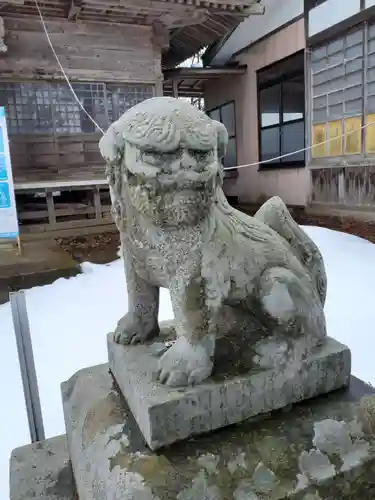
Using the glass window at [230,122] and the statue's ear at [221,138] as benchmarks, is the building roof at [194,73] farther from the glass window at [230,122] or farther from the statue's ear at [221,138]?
the statue's ear at [221,138]

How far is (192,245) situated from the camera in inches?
33.2

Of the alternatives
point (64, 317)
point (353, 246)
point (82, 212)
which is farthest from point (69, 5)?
point (353, 246)

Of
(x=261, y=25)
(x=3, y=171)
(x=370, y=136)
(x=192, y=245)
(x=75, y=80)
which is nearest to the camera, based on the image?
(x=192, y=245)

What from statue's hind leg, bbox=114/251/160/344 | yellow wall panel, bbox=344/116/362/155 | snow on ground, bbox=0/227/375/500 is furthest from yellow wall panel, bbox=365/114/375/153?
statue's hind leg, bbox=114/251/160/344

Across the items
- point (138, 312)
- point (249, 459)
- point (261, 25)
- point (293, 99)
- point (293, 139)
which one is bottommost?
point (249, 459)

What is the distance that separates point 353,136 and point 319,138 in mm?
703

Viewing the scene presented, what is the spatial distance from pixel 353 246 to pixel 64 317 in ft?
9.37

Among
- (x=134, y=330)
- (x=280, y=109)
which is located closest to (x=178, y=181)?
(x=134, y=330)

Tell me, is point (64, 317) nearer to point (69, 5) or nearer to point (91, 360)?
point (91, 360)

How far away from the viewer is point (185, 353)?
2.92 feet

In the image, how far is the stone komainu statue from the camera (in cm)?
75

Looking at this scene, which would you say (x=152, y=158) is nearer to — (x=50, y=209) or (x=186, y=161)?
(x=186, y=161)

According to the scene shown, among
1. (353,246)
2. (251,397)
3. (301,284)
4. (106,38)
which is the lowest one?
(353,246)

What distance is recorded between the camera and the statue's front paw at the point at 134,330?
3.60 ft
